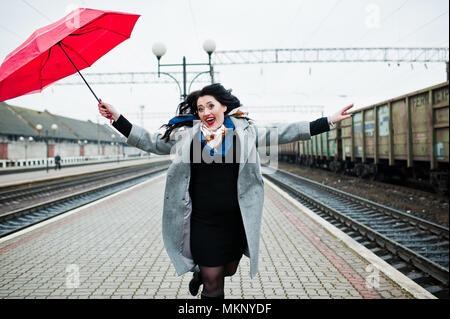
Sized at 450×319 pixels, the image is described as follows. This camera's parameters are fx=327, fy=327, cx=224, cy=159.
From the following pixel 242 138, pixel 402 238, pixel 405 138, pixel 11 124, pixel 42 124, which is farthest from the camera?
pixel 42 124

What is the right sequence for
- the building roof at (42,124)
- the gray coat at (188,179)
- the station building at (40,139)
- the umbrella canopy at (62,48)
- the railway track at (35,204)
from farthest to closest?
the building roof at (42,124), the station building at (40,139), the railway track at (35,204), the gray coat at (188,179), the umbrella canopy at (62,48)

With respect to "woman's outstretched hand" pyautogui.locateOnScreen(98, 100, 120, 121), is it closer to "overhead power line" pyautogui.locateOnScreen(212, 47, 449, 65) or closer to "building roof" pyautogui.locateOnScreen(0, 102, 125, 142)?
"overhead power line" pyautogui.locateOnScreen(212, 47, 449, 65)

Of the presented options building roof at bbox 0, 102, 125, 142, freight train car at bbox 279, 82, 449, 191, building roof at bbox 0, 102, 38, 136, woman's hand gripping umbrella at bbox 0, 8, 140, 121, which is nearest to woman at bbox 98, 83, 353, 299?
woman's hand gripping umbrella at bbox 0, 8, 140, 121

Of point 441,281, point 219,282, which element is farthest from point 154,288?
point 441,281

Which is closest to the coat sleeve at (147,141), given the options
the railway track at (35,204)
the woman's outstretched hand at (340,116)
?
the woman's outstretched hand at (340,116)

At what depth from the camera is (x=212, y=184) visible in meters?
2.17

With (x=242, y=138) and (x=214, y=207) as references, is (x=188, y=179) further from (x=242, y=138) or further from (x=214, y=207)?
(x=242, y=138)

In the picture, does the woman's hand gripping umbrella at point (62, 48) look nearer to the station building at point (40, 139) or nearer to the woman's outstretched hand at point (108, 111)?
the woman's outstretched hand at point (108, 111)

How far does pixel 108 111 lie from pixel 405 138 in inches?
433

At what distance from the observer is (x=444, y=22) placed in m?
10.9

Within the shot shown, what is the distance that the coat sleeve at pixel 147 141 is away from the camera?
2.28m

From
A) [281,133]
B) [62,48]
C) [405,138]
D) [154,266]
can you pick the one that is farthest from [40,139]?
[281,133]

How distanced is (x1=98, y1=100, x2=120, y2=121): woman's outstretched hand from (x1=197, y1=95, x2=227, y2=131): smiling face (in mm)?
569

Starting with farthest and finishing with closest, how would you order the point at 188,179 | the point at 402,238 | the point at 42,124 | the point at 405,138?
the point at 42,124
the point at 405,138
the point at 402,238
the point at 188,179
